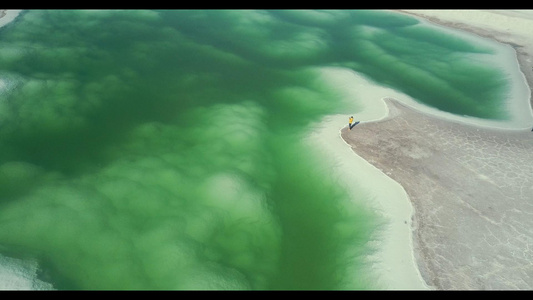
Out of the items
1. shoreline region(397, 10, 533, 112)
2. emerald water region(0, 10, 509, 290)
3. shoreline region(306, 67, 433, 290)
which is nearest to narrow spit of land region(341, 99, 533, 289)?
shoreline region(306, 67, 433, 290)

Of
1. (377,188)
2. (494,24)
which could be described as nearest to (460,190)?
(377,188)

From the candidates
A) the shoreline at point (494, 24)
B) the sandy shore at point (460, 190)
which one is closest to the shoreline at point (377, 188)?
the sandy shore at point (460, 190)

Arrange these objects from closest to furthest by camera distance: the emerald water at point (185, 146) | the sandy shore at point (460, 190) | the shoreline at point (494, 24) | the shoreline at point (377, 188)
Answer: the shoreline at point (377, 188), the sandy shore at point (460, 190), the emerald water at point (185, 146), the shoreline at point (494, 24)

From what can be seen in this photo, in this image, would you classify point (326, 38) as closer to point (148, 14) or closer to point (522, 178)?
point (148, 14)

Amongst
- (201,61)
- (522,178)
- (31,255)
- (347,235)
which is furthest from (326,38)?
(31,255)

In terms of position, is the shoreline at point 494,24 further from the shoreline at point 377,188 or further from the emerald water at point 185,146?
the shoreline at point 377,188

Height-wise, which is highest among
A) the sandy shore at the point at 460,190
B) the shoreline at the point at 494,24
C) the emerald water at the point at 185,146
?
the shoreline at the point at 494,24

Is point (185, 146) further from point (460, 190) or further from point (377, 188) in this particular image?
point (460, 190)
